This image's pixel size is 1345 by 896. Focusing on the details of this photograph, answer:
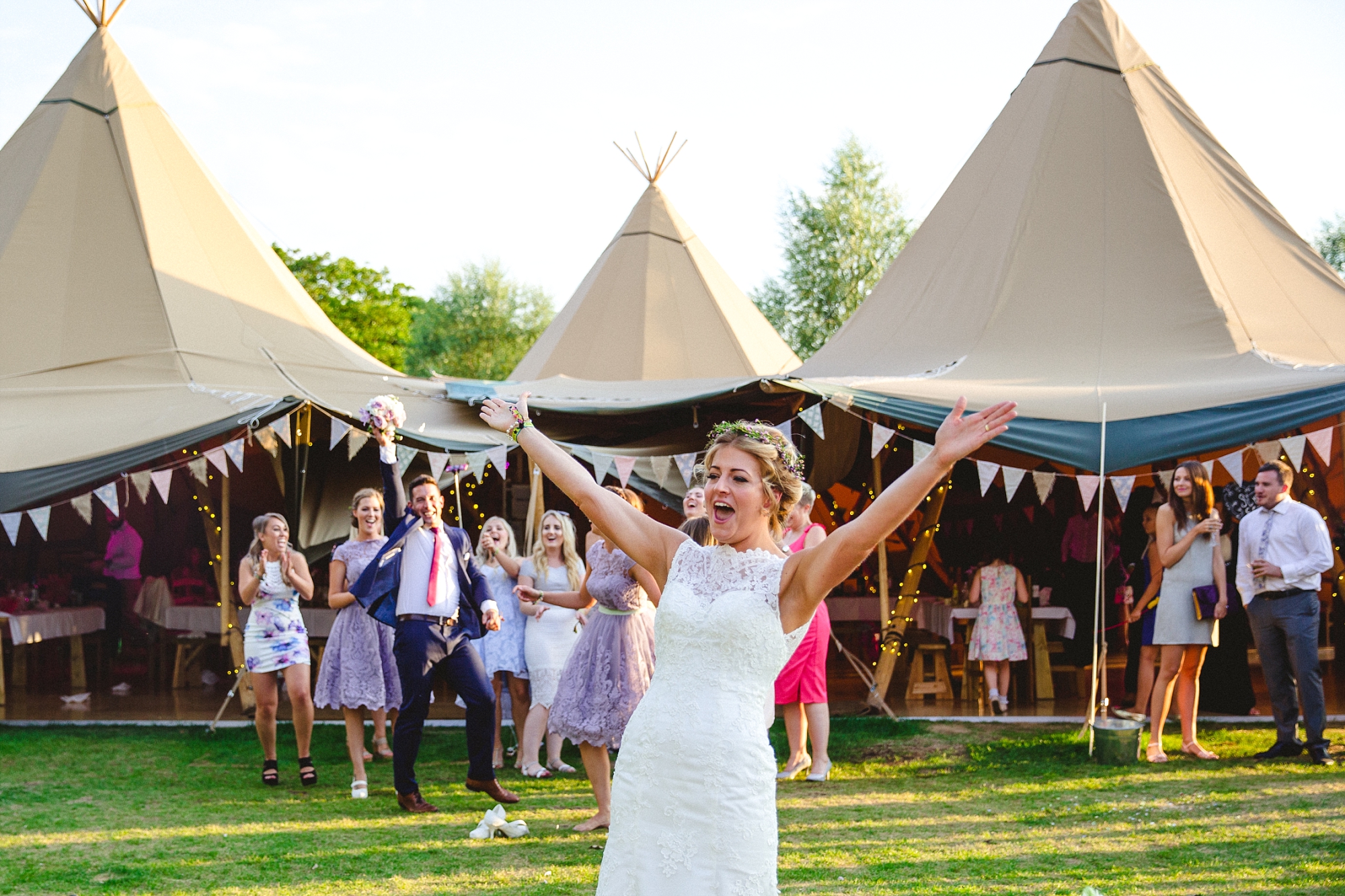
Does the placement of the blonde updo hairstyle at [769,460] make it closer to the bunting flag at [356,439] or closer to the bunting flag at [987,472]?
the bunting flag at [987,472]

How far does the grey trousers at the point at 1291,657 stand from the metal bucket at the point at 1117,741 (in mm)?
759

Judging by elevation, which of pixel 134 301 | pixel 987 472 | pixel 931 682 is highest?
pixel 134 301

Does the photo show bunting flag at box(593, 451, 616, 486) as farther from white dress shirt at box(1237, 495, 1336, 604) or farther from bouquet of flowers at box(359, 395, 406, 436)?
white dress shirt at box(1237, 495, 1336, 604)

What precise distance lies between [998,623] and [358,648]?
418 cm

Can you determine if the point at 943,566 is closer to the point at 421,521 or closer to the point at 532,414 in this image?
the point at 532,414

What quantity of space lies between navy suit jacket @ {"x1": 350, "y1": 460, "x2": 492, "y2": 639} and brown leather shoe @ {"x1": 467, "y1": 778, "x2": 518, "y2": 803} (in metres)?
0.64

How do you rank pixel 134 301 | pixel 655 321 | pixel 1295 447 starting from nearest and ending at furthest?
pixel 1295 447 → pixel 134 301 → pixel 655 321

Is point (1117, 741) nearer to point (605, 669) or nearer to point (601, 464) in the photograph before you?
point (605, 669)

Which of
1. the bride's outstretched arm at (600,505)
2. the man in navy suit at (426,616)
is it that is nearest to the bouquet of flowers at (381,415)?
the man in navy suit at (426,616)

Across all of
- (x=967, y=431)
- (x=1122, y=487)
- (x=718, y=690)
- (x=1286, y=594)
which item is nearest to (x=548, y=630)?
(x=1122, y=487)

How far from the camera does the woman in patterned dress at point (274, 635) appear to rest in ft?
19.7

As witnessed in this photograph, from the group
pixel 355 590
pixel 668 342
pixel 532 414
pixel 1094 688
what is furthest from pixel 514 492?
pixel 1094 688

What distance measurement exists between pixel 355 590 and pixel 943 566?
18.6ft

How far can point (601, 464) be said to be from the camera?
7793 mm
